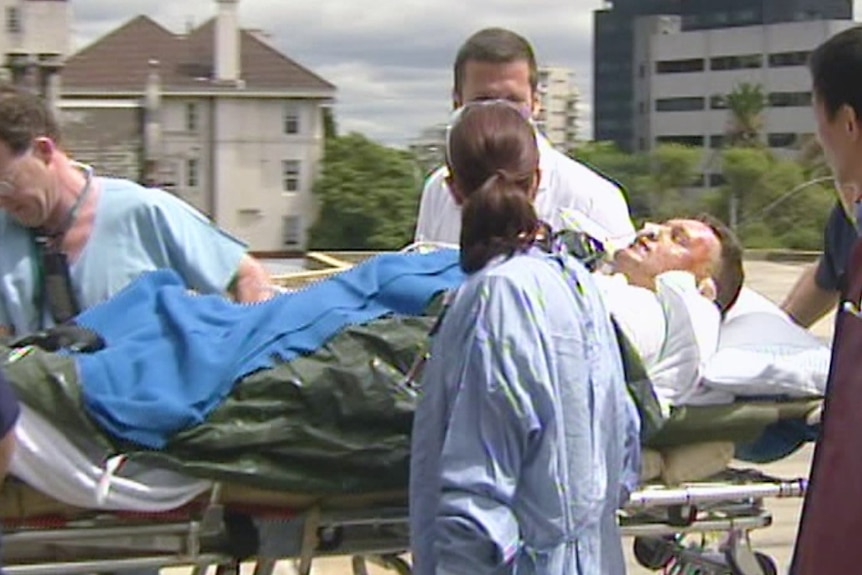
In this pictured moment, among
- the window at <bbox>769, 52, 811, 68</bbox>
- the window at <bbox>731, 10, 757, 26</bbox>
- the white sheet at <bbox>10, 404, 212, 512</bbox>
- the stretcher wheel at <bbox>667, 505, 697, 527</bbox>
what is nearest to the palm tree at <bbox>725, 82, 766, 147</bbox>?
the window at <bbox>769, 52, 811, 68</bbox>

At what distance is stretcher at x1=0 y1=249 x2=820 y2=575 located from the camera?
11.3 feet

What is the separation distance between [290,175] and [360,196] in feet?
20.4

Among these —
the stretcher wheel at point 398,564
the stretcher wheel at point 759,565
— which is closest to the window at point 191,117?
the stretcher wheel at point 398,564

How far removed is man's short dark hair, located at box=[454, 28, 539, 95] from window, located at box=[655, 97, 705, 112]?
316 ft

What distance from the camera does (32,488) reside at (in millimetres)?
3406

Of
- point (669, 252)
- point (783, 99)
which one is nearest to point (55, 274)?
point (669, 252)

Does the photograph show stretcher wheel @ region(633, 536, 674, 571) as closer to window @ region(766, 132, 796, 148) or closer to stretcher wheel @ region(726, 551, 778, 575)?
stretcher wheel @ region(726, 551, 778, 575)

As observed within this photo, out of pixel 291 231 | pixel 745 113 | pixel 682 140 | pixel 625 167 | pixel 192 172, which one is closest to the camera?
pixel 625 167

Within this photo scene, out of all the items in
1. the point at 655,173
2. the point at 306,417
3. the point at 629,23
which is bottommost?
the point at 306,417

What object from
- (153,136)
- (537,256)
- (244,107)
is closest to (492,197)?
(537,256)

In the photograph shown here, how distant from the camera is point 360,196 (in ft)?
202

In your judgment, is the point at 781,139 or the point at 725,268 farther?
the point at 781,139

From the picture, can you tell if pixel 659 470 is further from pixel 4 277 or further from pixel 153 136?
pixel 153 136

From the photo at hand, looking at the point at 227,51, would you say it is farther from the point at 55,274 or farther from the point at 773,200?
the point at 55,274
